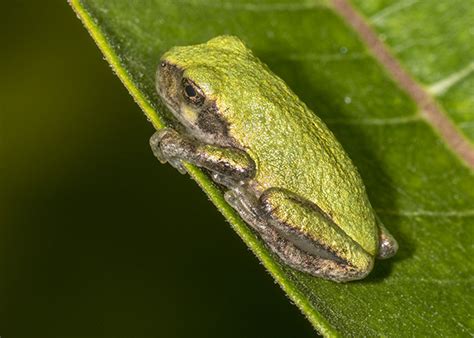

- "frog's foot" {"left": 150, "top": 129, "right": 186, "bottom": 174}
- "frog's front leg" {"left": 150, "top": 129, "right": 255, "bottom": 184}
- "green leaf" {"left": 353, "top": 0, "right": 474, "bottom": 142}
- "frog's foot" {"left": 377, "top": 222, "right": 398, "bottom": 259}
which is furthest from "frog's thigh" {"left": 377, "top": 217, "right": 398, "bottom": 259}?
"frog's foot" {"left": 150, "top": 129, "right": 186, "bottom": 174}

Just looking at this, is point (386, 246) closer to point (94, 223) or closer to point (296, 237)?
point (296, 237)

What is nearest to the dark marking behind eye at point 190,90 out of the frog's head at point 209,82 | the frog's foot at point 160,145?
the frog's head at point 209,82

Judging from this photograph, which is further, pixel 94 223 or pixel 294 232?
pixel 94 223

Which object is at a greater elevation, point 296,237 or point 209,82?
point 209,82

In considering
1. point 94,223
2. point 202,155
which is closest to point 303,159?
point 202,155

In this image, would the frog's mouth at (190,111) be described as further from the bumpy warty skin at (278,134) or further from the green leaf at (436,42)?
the green leaf at (436,42)

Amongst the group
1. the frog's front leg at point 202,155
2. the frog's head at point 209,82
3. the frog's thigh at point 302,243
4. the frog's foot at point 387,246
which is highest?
the frog's head at point 209,82

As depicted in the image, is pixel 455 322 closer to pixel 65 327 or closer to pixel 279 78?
pixel 279 78

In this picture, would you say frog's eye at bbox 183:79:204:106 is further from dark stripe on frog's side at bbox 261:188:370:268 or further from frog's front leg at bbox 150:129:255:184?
dark stripe on frog's side at bbox 261:188:370:268
